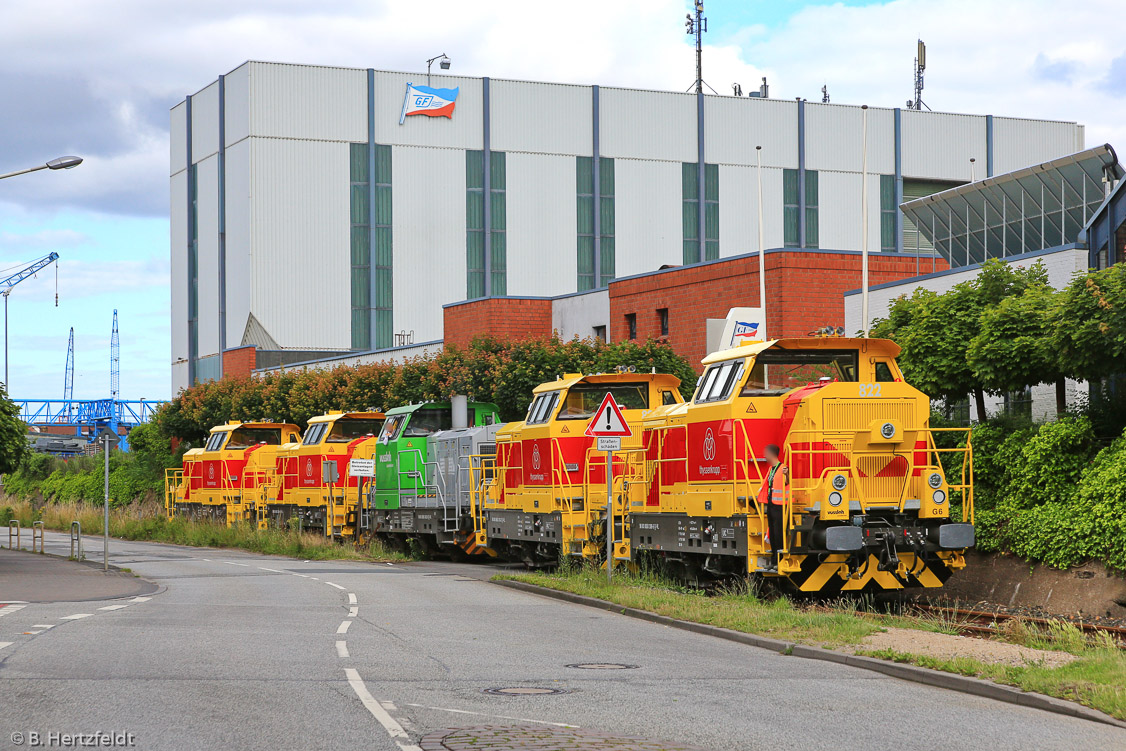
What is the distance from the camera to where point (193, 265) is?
2840 inches

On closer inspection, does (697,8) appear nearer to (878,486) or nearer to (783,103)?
(783,103)

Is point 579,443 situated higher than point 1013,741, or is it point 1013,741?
point 579,443

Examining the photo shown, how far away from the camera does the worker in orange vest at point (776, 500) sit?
16.0m

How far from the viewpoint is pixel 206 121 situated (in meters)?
70.4

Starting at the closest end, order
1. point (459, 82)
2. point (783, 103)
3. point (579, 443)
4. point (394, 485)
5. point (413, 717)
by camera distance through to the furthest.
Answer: point (413, 717) → point (579, 443) → point (394, 485) → point (459, 82) → point (783, 103)

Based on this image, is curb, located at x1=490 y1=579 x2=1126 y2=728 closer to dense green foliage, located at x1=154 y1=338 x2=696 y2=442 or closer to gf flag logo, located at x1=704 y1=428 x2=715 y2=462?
gf flag logo, located at x1=704 y1=428 x2=715 y2=462

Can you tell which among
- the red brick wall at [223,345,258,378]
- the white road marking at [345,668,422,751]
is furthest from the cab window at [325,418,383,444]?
the red brick wall at [223,345,258,378]

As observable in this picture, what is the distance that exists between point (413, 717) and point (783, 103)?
219 feet

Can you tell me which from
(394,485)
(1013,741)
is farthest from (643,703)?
(394,485)

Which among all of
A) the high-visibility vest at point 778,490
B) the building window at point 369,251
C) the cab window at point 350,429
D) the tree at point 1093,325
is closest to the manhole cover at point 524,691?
the high-visibility vest at point 778,490

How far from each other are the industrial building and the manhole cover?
161 feet

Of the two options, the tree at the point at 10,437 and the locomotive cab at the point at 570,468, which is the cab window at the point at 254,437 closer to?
the tree at the point at 10,437

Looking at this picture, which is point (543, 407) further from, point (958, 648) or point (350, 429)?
point (350, 429)

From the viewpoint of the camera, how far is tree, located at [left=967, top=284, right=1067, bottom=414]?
813 inches
